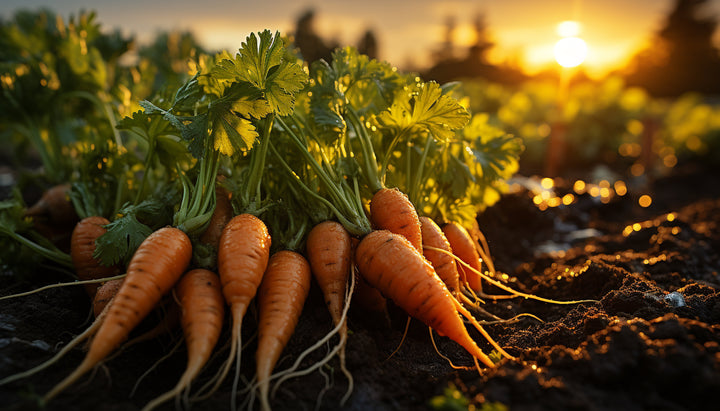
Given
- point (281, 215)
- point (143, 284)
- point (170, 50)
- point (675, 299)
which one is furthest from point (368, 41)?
point (143, 284)

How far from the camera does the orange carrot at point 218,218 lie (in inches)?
105

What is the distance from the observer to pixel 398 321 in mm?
2865

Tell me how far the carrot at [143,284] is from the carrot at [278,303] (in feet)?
1.60

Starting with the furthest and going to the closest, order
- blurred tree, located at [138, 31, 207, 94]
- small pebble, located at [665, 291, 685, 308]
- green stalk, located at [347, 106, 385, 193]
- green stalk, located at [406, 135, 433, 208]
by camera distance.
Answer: blurred tree, located at [138, 31, 207, 94] < green stalk, located at [406, 135, 433, 208] < green stalk, located at [347, 106, 385, 193] < small pebble, located at [665, 291, 685, 308]

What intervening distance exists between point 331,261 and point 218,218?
788 millimetres

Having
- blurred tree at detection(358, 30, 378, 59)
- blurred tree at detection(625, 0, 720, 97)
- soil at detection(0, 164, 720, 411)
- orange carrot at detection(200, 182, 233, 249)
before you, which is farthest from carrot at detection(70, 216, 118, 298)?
blurred tree at detection(625, 0, 720, 97)

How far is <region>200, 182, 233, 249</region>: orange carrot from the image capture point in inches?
105

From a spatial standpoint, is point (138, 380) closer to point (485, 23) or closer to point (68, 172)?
point (68, 172)

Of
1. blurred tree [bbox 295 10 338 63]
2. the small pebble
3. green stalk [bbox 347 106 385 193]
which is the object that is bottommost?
green stalk [bbox 347 106 385 193]

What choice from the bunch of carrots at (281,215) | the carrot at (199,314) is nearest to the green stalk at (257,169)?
the bunch of carrots at (281,215)

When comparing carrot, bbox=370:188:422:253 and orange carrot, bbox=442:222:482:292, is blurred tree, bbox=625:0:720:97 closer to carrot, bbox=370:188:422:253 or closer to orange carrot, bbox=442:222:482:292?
orange carrot, bbox=442:222:482:292

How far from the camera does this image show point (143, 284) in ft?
7.27

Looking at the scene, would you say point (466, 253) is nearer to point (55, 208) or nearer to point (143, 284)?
point (143, 284)

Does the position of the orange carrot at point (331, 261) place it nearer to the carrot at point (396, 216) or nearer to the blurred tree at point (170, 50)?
the carrot at point (396, 216)
